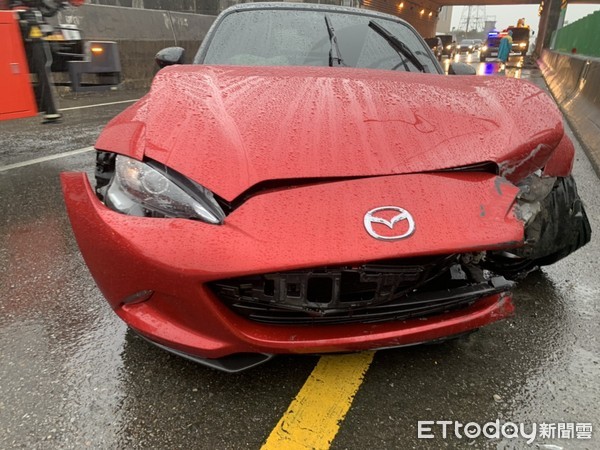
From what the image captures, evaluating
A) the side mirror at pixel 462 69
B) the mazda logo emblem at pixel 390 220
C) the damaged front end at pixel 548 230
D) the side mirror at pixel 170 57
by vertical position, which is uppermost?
the side mirror at pixel 170 57

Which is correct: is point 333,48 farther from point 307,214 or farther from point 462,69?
point 307,214

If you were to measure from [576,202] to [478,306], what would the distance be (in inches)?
40.6

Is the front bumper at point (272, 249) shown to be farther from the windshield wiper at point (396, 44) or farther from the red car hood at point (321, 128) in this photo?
the windshield wiper at point (396, 44)

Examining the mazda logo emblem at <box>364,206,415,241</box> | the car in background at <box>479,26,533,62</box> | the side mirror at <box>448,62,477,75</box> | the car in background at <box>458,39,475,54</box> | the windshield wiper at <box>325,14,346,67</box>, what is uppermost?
the windshield wiper at <box>325,14,346,67</box>

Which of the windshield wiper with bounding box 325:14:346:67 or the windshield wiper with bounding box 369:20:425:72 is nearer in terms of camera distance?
the windshield wiper with bounding box 325:14:346:67

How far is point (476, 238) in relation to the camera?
1.44 m

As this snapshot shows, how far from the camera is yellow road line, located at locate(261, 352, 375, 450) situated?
1.48m

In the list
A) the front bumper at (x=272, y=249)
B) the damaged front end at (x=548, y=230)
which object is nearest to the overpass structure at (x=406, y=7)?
the front bumper at (x=272, y=249)

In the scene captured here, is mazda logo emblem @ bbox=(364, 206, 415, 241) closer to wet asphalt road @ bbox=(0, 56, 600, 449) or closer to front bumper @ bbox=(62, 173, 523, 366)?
front bumper @ bbox=(62, 173, 523, 366)

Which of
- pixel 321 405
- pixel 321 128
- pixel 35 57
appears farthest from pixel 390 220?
pixel 35 57

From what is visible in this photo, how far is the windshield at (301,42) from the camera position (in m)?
2.91

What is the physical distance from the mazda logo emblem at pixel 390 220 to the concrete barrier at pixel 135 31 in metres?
10.2

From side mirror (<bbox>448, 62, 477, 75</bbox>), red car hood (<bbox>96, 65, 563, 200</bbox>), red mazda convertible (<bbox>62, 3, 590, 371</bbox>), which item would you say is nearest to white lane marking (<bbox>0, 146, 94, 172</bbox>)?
red car hood (<bbox>96, 65, 563, 200</bbox>)

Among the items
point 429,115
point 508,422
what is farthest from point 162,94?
point 508,422
